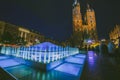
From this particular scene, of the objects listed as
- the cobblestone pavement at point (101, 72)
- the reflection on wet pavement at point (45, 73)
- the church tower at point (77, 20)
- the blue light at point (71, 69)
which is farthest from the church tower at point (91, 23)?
the reflection on wet pavement at point (45, 73)

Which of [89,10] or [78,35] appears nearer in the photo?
[78,35]

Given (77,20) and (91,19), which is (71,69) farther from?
(91,19)

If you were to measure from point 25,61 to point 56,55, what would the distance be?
2.17 meters

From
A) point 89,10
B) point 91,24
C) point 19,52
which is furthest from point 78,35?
Answer: point 19,52

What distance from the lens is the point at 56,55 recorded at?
6.15 meters

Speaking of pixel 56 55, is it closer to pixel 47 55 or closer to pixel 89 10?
pixel 47 55

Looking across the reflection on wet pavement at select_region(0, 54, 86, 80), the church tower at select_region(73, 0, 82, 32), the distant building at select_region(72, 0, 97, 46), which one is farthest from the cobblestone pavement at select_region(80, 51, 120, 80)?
the church tower at select_region(73, 0, 82, 32)

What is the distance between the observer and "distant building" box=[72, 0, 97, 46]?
71375 mm

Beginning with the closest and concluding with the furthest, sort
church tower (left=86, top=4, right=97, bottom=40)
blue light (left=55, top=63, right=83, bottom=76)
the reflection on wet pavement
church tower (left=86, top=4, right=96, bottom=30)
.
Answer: the reflection on wet pavement, blue light (left=55, top=63, right=83, bottom=76), church tower (left=86, top=4, right=97, bottom=40), church tower (left=86, top=4, right=96, bottom=30)

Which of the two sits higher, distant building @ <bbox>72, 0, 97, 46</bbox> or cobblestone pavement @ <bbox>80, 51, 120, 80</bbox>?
distant building @ <bbox>72, 0, 97, 46</bbox>

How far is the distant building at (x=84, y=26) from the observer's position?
234ft

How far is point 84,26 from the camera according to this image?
248 feet

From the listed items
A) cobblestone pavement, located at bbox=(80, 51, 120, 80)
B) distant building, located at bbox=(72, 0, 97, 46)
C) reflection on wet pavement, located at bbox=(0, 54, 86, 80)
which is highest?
distant building, located at bbox=(72, 0, 97, 46)

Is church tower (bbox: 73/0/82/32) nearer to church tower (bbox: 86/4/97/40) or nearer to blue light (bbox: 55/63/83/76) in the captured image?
church tower (bbox: 86/4/97/40)
